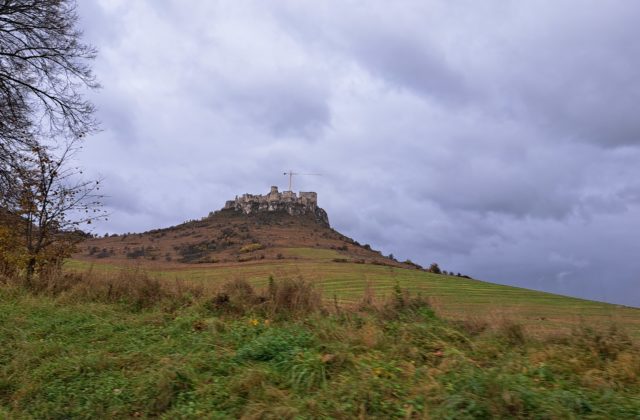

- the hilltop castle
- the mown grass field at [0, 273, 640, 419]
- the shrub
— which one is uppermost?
the hilltop castle

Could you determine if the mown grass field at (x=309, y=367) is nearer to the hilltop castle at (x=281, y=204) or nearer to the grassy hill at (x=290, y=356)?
the grassy hill at (x=290, y=356)

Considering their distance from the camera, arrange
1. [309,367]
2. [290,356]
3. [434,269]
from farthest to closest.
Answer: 1. [434,269]
2. [290,356]
3. [309,367]

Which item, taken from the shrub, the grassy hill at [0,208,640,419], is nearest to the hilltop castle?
the shrub

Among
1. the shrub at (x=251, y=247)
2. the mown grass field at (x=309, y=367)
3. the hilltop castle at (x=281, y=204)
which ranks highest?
the hilltop castle at (x=281, y=204)

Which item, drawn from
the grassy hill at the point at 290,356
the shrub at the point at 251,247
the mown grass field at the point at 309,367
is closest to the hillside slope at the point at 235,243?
the shrub at the point at 251,247

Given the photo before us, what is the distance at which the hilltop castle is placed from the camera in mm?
62375

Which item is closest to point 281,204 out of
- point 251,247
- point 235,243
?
point 235,243

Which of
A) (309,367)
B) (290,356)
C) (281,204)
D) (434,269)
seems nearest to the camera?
(309,367)

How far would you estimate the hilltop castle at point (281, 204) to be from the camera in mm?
62375

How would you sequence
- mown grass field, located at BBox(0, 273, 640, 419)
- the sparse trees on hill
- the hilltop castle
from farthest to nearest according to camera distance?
the hilltop castle
the sparse trees on hill
mown grass field, located at BBox(0, 273, 640, 419)

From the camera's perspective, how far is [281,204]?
63000 mm

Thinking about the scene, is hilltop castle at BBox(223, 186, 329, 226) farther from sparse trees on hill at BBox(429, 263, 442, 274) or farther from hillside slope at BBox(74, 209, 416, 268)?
sparse trees on hill at BBox(429, 263, 442, 274)

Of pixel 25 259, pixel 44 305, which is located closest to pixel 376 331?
pixel 44 305

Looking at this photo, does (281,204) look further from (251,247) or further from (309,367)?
(309,367)
